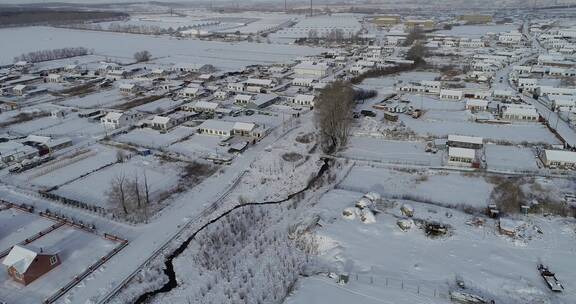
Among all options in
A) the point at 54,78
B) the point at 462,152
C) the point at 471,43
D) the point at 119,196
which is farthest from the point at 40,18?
the point at 462,152

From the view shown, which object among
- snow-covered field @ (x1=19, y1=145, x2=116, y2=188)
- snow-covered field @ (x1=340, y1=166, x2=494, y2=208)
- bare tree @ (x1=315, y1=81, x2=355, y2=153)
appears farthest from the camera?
bare tree @ (x1=315, y1=81, x2=355, y2=153)

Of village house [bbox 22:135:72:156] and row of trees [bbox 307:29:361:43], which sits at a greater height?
row of trees [bbox 307:29:361:43]

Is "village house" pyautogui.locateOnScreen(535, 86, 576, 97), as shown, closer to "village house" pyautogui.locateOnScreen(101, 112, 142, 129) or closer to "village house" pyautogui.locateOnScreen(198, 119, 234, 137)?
"village house" pyautogui.locateOnScreen(198, 119, 234, 137)

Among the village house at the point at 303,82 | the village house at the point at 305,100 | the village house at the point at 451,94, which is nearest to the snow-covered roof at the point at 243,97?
the village house at the point at 305,100

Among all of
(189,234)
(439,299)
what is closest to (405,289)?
(439,299)

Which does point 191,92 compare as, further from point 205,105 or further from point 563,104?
point 563,104

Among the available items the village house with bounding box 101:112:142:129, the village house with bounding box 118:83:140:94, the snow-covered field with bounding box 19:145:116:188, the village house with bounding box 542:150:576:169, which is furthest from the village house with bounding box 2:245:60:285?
the village house with bounding box 118:83:140:94

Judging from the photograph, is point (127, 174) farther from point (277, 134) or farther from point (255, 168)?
point (277, 134)
